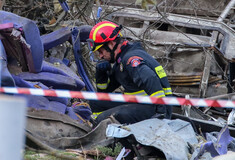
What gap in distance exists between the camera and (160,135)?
4.02 metres

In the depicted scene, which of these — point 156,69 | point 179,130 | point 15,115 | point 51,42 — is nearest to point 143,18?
point 51,42

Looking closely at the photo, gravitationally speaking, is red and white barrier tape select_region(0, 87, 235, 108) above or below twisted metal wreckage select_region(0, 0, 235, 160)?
above

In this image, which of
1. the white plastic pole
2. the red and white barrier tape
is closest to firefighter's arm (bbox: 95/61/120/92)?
the red and white barrier tape

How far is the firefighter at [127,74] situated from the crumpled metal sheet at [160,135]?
0.44m

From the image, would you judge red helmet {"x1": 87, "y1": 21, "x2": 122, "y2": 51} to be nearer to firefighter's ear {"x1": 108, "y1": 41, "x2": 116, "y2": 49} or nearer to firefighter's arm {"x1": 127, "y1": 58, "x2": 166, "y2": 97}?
firefighter's ear {"x1": 108, "y1": 41, "x2": 116, "y2": 49}

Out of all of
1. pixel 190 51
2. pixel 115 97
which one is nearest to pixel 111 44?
pixel 115 97

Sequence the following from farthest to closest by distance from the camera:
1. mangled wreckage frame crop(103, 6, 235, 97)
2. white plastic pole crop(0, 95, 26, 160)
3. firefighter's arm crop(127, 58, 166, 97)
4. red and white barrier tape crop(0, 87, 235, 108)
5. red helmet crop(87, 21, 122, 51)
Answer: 1. mangled wreckage frame crop(103, 6, 235, 97)
2. red helmet crop(87, 21, 122, 51)
3. firefighter's arm crop(127, 58, 166, 97)
4. red and white barrier tape crop(0, 87, 235, 108)
5. white plastic pole crop(0, 95, 26, 160)

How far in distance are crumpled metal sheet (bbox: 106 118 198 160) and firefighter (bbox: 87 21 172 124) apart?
0.44 m

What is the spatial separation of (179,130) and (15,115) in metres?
3.22

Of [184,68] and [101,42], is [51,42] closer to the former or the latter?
[101,42]

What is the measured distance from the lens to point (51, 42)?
577cm

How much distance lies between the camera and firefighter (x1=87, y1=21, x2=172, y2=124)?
466cm

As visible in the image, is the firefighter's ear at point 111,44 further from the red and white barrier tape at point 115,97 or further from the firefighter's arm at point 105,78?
the red and white barrier tape at point 115,97

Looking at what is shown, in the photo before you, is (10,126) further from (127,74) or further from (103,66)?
(103,66)
